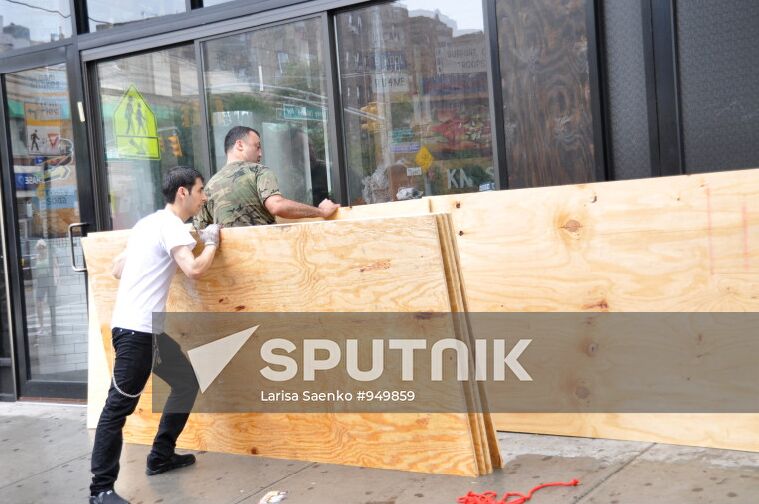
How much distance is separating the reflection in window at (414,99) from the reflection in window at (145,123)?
4.98 ft

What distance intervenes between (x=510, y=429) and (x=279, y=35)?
3.53 metres

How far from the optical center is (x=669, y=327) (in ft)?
15.0

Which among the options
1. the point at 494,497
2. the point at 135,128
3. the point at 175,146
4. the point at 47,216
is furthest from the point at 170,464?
the point at 47,216

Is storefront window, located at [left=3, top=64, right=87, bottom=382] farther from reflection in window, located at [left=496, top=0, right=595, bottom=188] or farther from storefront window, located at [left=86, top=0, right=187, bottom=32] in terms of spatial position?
reflection in window, located at [left=496, top=0, right=595, bottom=188]

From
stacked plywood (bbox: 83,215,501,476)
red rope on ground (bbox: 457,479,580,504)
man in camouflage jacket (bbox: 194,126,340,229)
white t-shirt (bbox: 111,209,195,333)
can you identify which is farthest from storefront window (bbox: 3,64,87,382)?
red rope on ground (bbox: 457,479,580,504)

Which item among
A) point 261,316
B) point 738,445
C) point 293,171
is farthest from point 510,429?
point 293,171

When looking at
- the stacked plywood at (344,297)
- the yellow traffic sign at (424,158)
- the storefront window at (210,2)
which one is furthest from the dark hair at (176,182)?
the storefront window at (210,2)

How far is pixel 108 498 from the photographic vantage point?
179 inches

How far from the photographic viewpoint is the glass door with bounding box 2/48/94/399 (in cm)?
781

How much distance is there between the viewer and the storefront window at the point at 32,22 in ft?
25.4

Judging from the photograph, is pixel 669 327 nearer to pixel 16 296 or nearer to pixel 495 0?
pixel 495 0

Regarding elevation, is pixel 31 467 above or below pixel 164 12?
below

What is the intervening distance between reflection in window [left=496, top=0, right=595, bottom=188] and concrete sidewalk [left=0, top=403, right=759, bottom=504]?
1.77 meters

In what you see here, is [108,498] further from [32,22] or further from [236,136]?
[32,22]
